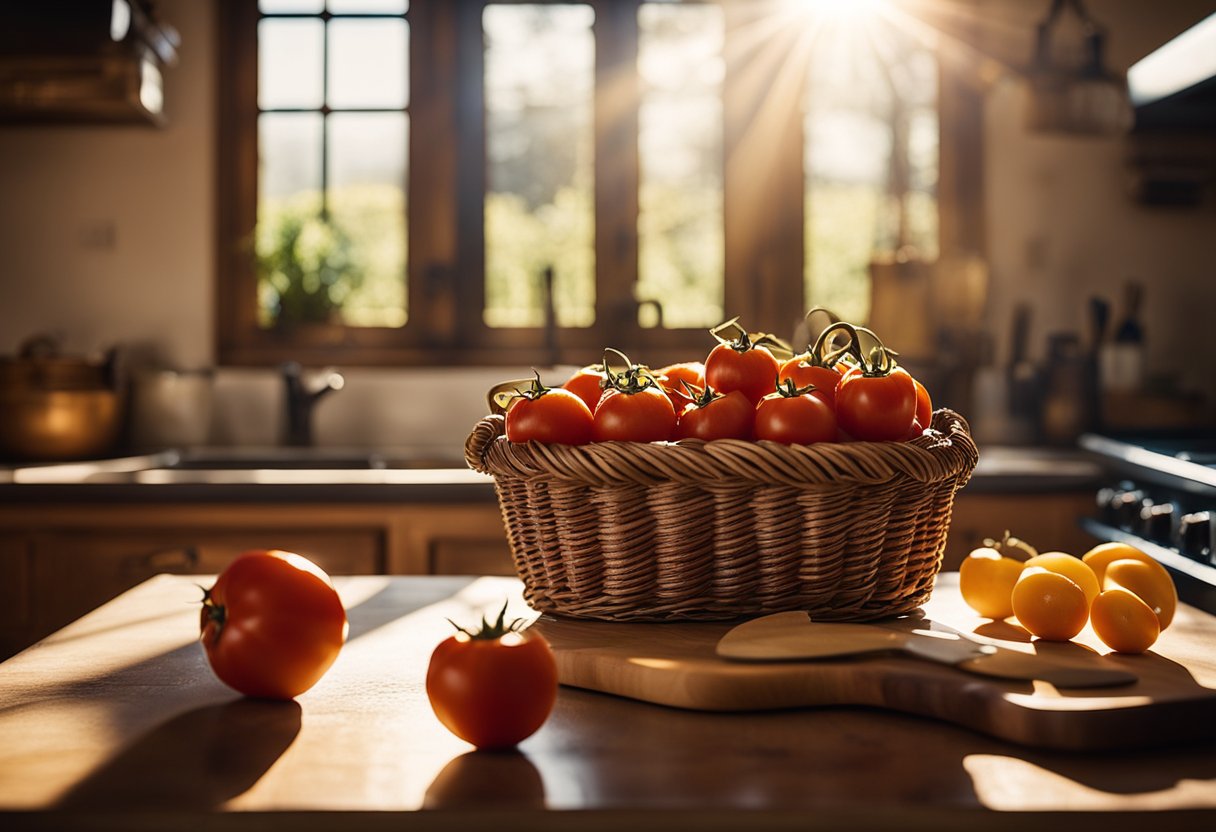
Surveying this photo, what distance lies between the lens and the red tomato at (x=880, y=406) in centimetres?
95

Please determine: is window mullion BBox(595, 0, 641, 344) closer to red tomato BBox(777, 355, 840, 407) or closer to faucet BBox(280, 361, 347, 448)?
faucet BBox(280, 361, 347, 448)

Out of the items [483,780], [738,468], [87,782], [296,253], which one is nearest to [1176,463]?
[738,468]

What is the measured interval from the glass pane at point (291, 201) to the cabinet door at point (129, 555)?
0.94 meters

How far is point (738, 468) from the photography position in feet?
2.91

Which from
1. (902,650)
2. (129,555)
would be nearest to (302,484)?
(129,555)

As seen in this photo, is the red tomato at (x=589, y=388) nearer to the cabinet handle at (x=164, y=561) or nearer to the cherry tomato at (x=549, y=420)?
the cherry tomato at (x=549, y=420)

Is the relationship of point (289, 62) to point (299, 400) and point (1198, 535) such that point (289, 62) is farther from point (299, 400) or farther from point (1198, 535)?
point (1198, 535)

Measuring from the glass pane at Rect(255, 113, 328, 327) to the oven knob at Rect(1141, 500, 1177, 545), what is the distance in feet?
6.79

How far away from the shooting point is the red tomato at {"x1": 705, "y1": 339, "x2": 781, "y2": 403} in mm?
1035

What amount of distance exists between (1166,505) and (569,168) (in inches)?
71.0

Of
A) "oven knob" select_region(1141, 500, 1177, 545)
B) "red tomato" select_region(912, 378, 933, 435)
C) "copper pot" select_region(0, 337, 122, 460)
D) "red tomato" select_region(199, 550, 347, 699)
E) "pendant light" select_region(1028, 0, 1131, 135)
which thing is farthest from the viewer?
"copper pot" select_region(0, 337, 122, 460)

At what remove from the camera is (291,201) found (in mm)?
3039

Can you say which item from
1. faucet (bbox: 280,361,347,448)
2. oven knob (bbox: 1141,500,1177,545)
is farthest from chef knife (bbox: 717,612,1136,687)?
faucet (bbox: 280,361,347,448)

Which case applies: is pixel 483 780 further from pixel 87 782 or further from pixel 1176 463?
pixel 1176 463
